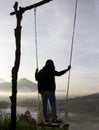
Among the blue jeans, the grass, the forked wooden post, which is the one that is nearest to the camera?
the blue jeans

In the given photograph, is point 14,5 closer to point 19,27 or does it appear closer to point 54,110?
point 19,27

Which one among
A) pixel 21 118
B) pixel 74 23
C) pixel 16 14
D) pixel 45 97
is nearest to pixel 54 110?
pixel 45 97

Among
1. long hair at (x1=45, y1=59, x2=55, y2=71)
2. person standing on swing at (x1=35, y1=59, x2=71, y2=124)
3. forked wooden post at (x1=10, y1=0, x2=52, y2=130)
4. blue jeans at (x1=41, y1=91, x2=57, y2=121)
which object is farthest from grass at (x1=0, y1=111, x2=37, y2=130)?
long hair at (x1=45, y1=59, x2=55, y2=71)

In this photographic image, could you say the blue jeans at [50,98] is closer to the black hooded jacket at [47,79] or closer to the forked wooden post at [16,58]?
the black hooded jacket at [47,79]

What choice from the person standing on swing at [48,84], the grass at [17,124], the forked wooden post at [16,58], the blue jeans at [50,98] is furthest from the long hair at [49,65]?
the grass at [17,124]

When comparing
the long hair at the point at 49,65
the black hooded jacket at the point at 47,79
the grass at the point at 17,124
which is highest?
the long hair at the point at 49,65

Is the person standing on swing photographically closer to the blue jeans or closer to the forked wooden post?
the blue jeans

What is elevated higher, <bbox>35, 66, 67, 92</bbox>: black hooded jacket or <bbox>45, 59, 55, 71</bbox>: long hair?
<bbox>45, 59, 55, 71</bbox>: long hair

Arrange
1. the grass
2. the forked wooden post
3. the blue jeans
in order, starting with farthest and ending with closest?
the grass < the forked wooden post < the blue jeans

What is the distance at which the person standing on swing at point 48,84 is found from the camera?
18.3 m

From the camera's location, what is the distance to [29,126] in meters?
22.8

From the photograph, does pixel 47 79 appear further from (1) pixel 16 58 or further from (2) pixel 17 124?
(2) pixel 17 124

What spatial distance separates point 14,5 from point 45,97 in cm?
458

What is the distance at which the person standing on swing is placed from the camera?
60.2 ft
